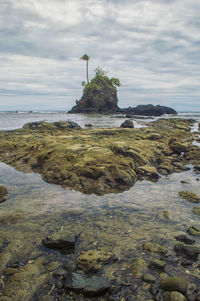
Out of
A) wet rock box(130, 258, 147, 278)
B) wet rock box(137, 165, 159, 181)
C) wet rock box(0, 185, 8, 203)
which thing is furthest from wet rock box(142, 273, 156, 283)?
wet rock box(137, 165, 159, 181)

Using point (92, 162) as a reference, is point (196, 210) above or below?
below

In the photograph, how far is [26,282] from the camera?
3500 mm

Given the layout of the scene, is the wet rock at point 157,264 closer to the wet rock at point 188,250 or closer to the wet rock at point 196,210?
the wet rock at point 188,250

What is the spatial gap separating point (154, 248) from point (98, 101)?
284ft

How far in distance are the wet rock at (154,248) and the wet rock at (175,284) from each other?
0.79 m

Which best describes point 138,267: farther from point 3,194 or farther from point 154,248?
point 3,194

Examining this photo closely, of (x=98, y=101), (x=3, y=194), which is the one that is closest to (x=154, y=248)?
(x=3, y=194)

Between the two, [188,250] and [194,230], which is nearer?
[188,250]

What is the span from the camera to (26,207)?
6.21 meters

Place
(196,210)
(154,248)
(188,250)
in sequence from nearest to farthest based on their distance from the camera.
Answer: (188,250) → (154,248) → (196,210)

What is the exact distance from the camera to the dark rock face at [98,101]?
87750 mm

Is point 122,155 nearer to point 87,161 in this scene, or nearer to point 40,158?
point 87,161

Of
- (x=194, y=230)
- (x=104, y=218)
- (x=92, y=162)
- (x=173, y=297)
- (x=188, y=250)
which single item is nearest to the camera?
(x=173, y=297)

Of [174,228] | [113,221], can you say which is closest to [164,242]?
[174,228]
